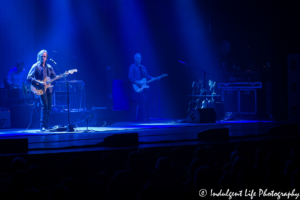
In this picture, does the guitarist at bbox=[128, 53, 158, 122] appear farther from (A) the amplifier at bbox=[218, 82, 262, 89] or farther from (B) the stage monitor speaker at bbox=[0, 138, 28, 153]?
(B) the stage monitor speaker at bbox=[0, 138, 28, 153]

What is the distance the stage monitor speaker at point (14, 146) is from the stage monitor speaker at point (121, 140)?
120 centimetres

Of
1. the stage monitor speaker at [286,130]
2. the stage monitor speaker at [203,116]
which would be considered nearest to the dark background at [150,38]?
the stage monitor speaker at [203,116]

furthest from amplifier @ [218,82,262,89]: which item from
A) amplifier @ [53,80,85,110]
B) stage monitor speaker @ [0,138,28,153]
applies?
stage monitor speaker @ [0,138,28,153]

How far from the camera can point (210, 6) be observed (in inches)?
557

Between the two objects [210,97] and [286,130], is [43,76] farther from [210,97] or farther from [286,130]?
[210,97]

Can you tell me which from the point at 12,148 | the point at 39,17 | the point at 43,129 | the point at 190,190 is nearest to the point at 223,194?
the point at 190,190

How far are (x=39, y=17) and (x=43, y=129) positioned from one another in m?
5.94

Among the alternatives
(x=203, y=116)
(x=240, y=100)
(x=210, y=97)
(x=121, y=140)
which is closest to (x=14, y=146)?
(x=121, y=140)

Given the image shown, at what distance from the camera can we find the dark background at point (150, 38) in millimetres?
13812

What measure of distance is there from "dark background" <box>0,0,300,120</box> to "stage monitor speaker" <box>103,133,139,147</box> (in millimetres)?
8137

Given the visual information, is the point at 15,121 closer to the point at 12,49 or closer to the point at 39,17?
the point at 12,49

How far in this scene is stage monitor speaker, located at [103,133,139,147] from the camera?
5.75 m

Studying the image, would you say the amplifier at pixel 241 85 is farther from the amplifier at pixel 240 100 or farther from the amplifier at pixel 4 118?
the amplifier at pixel 4 118

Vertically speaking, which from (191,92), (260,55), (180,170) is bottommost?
(180,170)
